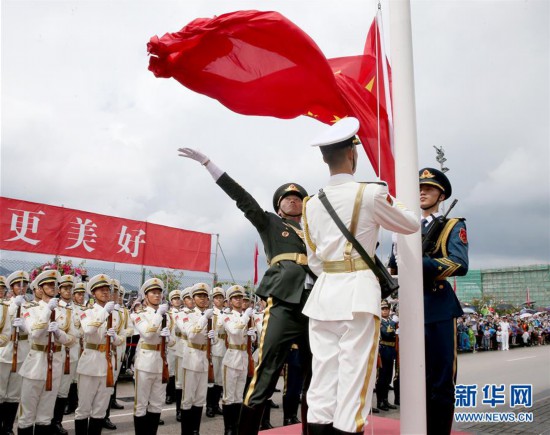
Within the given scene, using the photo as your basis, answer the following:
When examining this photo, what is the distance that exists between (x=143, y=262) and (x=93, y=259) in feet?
3.73

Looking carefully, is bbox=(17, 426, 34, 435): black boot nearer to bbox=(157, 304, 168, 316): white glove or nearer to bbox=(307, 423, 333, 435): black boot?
bbox=(157, 304, 168, 316): white glove

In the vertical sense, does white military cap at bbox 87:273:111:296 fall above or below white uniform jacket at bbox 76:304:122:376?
above

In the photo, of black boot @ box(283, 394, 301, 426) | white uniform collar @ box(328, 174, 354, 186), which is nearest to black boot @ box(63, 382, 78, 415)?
black boot @ box(283, 394, 301, 426)

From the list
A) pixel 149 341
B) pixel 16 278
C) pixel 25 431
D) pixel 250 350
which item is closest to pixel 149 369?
pixel 149 341

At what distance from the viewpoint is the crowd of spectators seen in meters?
24.1

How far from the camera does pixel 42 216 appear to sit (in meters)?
9.33

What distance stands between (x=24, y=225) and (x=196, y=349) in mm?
3972

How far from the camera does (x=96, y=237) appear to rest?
398 inches

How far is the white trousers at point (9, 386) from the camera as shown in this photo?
7168mm

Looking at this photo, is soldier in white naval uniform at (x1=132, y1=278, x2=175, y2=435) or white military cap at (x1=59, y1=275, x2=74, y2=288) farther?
white military cap at (x1=59, y1=275, x2=74, y2=288)

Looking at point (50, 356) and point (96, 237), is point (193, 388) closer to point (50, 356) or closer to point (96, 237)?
point (50, 356)

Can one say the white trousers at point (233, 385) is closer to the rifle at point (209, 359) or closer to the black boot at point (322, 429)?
the rifle at point (209, 359)

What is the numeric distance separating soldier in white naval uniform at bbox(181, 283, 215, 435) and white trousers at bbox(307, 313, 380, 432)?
4.89 metres

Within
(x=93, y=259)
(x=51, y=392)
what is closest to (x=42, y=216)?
(x=93, y=259)
